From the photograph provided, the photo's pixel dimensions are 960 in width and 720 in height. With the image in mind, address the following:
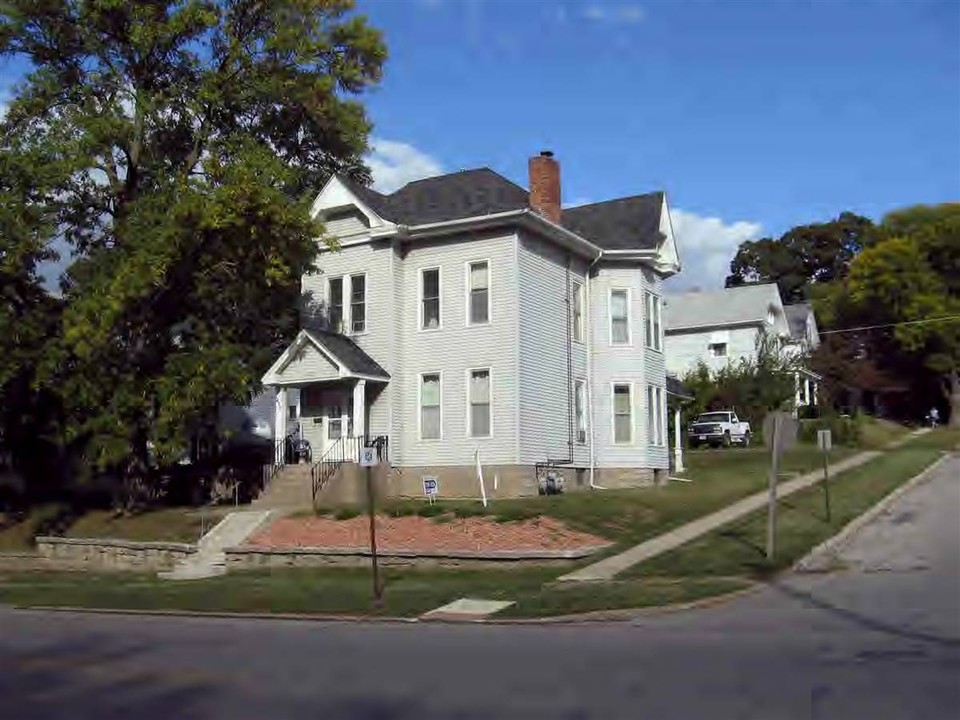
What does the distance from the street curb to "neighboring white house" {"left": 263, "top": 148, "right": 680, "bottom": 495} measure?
23.7ft

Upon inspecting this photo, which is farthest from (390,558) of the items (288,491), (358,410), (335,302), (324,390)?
(335,302)

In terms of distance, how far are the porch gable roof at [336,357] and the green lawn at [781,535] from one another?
1125cm

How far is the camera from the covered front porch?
30031 mm

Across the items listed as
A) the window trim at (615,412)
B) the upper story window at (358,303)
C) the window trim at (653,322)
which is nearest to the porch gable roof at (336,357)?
the upper story window at (358,303)

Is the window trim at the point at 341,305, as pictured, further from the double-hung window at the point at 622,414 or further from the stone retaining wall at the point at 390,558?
the stone retaining wall at the point at 390,558

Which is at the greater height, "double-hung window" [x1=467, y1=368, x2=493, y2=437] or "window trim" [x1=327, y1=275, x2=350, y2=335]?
"window trim" [x1=327, y1=275, x2=350, y2=335]

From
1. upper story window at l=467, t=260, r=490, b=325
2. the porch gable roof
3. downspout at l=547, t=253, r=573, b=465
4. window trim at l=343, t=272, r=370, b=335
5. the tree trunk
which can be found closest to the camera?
the porch gable roof

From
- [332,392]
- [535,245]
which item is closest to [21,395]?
[332,392]

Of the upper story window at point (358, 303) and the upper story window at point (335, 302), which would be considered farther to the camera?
the upper story window at point (335, 302)

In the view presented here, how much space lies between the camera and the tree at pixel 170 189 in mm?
27531

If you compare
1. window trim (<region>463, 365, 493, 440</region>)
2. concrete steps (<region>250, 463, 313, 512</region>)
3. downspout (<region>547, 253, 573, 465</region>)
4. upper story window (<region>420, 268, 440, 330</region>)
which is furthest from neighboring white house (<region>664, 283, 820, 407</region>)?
concrete steps (<region>250, 463, 313, 512</region>)

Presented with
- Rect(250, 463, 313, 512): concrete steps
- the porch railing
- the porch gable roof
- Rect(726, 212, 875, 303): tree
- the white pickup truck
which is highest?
Rect(726, 212, 875, 303): tree

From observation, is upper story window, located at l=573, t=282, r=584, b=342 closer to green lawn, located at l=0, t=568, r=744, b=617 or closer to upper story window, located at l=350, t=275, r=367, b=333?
upper story window, located at l=350, t=275, r=367, b=333

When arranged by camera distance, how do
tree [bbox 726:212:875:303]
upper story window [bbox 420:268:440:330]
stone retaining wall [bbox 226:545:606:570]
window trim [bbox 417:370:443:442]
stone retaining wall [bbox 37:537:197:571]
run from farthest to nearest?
Answer: tree [bbox 726:212:875:303]
upper story window [bbox 420:268:440:330]
window trim [bbox 417:370:443:442]
stone retaining wall [bbox 37:537:197:571]
stone retaining wall [bbox 226:545:606:570]
